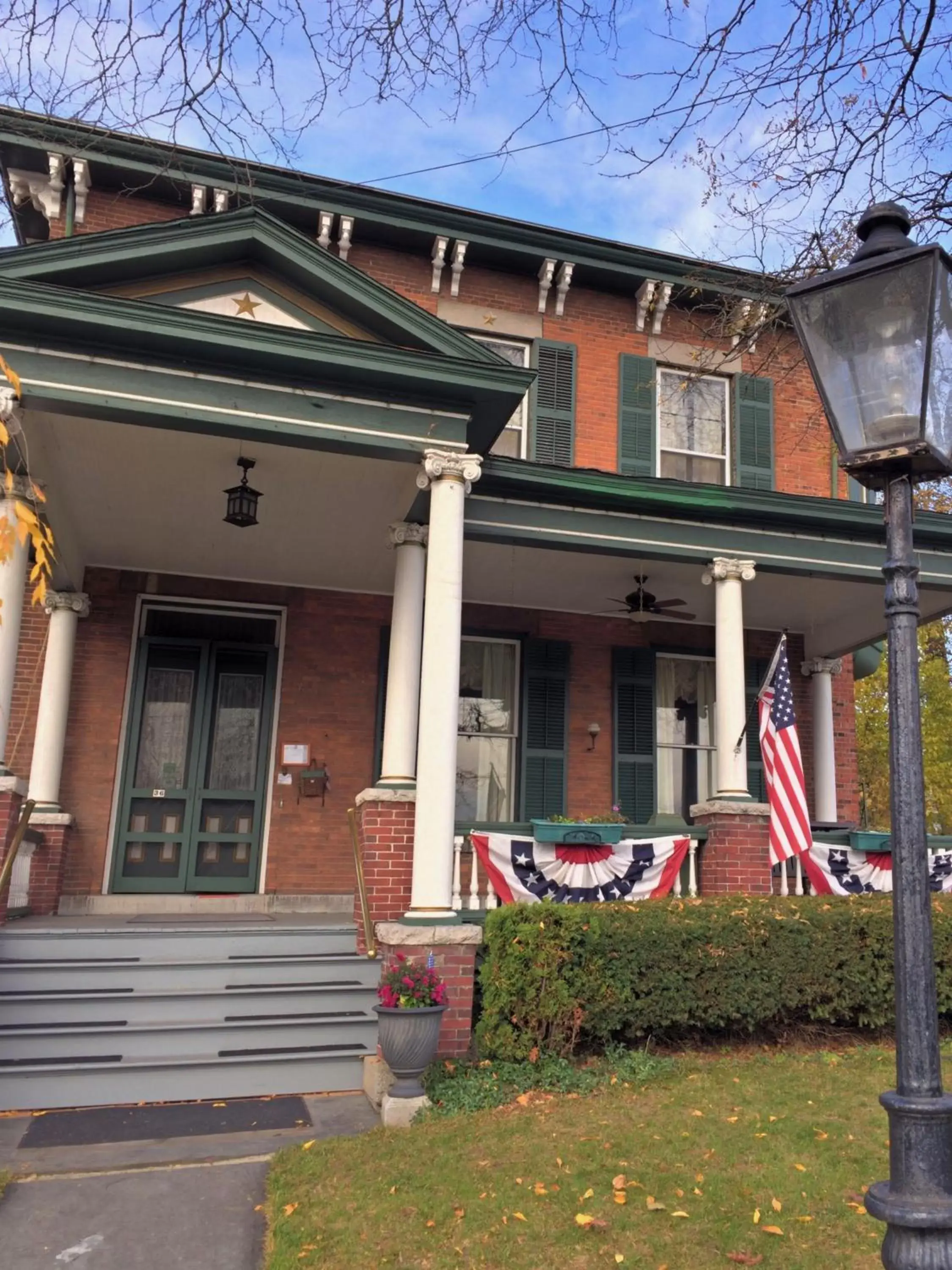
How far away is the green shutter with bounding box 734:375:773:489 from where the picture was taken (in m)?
11.6

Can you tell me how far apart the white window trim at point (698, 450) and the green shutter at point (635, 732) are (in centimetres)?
96

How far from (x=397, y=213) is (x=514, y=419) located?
2587mm

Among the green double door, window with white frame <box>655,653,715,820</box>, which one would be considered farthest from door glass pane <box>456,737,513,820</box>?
the green double door

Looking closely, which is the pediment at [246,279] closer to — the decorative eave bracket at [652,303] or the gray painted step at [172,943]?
the gray painted step at [172,943]

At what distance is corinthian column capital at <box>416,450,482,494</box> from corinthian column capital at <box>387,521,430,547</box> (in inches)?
33.0

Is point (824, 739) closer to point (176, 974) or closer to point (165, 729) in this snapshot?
point (165, 729)

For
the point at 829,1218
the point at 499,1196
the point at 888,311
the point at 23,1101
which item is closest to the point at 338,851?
the point at 23,1101

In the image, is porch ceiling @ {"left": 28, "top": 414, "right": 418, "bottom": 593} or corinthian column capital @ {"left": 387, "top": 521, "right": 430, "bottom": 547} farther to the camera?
corinthian column capital @ {"left": 387, "top": 521, "right": 430, "bottom": 547}

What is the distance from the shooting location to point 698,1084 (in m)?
6.22

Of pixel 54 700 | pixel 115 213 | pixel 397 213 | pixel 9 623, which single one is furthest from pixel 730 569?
pixel 115 213

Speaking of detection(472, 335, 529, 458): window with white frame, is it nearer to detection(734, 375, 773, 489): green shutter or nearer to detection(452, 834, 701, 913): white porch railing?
detection(734, 375, 773, 489): green shutter

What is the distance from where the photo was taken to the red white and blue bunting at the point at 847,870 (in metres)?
9.11

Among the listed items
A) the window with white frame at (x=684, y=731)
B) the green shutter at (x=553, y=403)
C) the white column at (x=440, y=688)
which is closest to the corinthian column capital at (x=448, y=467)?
the white column at (x=440, y=688)

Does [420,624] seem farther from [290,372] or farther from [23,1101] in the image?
[23,1101]
